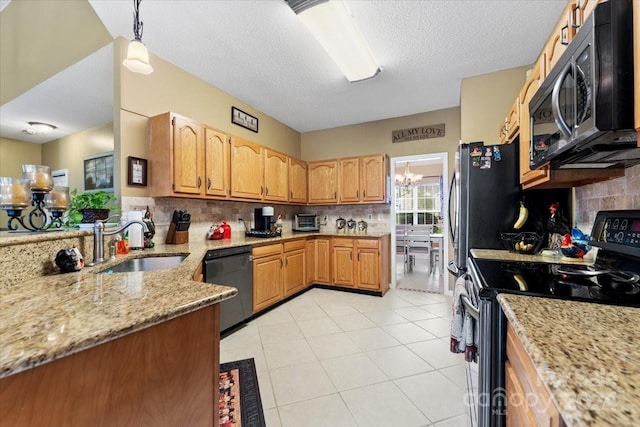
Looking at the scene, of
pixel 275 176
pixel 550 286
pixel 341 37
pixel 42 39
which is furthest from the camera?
pixel 275 176

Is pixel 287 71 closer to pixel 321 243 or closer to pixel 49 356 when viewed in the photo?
pixel 321 243

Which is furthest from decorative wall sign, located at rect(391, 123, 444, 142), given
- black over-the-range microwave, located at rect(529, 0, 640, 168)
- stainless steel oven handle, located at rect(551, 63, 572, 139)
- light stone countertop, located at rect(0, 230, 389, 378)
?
light stone countertop, located at rect(0, 230, 389, 378)

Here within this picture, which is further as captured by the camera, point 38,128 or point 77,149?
point 77,149

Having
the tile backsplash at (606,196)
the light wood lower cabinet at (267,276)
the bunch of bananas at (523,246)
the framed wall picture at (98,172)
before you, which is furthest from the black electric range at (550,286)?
the framed wall picture at (98,172)

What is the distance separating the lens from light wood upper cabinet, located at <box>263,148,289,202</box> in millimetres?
3639

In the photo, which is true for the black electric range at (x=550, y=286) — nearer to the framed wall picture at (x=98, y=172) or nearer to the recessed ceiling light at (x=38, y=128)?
the framed wall picture at (x=98, y=172)

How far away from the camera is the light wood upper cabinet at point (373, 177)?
401cm

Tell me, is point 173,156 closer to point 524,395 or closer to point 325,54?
point 325,54

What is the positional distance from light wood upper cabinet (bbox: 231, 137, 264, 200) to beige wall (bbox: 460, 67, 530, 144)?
253 centimetres

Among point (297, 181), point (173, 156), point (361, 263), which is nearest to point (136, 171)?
point (173, 156)

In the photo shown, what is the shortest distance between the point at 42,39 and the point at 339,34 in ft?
10.7

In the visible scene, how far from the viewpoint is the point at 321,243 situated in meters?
4.07

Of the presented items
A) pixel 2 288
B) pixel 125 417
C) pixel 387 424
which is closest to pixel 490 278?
pixel 387 424

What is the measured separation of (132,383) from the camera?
2.50ft
